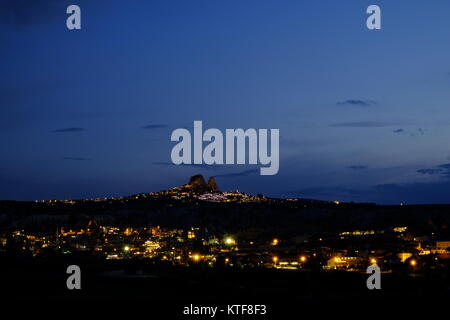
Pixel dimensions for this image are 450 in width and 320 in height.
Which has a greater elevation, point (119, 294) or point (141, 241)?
point (141, 241)

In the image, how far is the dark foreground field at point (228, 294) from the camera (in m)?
52.3

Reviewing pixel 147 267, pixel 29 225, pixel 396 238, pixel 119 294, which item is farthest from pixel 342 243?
pixel 29 225

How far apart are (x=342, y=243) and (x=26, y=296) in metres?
57.8

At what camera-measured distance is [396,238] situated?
111 m

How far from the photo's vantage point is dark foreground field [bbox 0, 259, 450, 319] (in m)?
52.3

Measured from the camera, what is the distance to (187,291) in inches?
2662

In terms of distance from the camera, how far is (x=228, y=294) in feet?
208

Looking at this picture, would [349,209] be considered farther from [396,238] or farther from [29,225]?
[29,225]

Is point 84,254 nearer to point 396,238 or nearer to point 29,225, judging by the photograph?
point 29,225

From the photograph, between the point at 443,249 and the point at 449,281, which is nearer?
the point at 449,281

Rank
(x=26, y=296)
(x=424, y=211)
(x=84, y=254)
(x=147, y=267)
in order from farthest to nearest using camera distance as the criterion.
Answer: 1. (x=424, y=211)
2. (x=84, y=254)
3. (x=147, y=267)
4. (x=26, y=296)

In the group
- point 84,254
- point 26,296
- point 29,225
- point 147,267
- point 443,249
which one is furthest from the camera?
point 29,225
